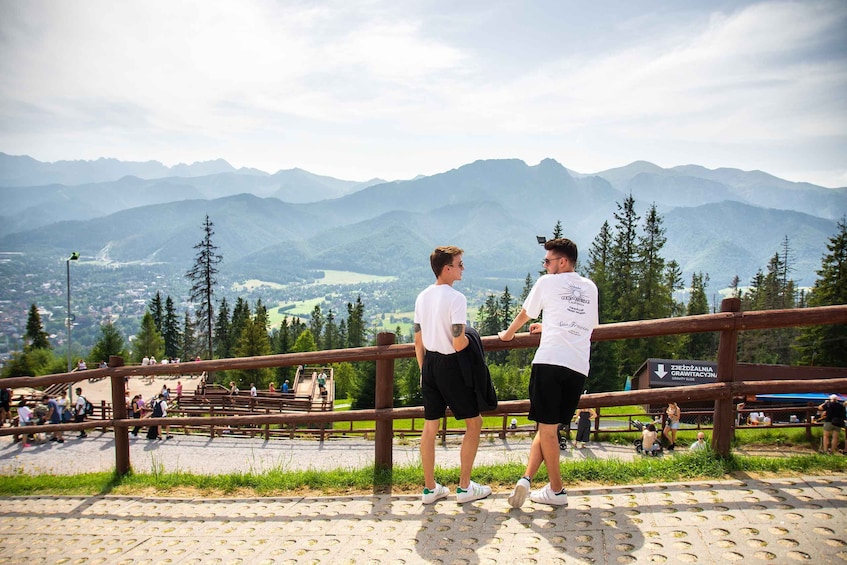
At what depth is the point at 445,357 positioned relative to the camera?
189 inches

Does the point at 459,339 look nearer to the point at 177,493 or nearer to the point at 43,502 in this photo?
the point at 177,493

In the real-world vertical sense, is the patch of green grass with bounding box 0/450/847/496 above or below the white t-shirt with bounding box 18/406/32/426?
above

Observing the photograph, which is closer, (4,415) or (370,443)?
(4,415)

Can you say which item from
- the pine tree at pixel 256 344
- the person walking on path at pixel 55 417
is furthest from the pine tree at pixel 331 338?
the person walking on path at pixel 55 417

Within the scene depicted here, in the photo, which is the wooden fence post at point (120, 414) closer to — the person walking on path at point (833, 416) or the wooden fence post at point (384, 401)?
the wooden fence post at point (384, 401)

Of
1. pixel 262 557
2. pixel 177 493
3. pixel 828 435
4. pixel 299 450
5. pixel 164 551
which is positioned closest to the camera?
pixel 262 557

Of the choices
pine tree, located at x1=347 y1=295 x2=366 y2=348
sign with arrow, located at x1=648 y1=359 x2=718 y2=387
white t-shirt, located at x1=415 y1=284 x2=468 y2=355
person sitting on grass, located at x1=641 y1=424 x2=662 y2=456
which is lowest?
pine tree, located at x1=347 y1=295 x2=366 y2=348

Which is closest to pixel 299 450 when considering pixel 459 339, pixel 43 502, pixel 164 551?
pixel 43 502

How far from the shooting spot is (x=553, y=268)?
15.5ft

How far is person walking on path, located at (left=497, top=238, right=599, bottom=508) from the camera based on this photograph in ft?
14.9

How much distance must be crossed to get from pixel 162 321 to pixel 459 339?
9588 centimetres

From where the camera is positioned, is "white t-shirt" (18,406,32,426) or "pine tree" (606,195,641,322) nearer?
"white t-shirt" (18,406,32,426)

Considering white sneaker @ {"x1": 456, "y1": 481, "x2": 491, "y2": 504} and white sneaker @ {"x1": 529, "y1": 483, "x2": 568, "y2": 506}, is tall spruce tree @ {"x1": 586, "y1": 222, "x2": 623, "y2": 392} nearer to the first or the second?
white sneaker @ {"x1": 456, "y1": 481, "x2": 491, "y2": 504}

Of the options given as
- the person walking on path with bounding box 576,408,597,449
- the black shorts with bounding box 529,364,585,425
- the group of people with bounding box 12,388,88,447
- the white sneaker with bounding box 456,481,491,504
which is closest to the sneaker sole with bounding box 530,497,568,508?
the white sneaker with bounding box 456,481,491,504
